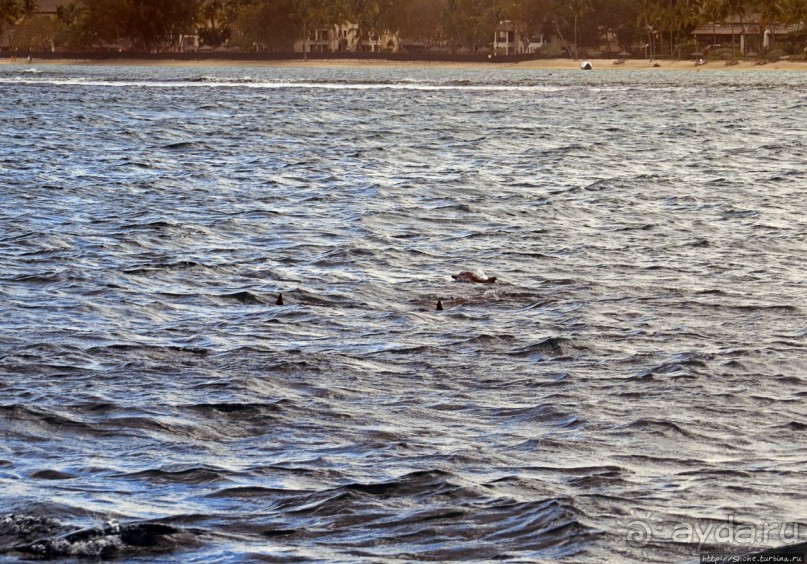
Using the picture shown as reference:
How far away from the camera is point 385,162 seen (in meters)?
44.7

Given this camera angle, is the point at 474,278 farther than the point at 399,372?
Yes

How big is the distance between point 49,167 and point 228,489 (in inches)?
1265

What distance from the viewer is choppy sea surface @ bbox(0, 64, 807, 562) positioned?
30.8ft

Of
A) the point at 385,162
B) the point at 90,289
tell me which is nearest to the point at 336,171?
the point at 385,162

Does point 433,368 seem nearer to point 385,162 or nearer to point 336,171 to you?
point 336,171

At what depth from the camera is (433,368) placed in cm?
1405

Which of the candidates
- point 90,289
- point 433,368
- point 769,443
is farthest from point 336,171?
point 769,443

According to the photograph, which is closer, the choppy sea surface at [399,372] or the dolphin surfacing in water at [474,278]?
the choppy sea surface at [399,372]

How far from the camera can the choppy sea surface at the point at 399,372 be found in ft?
30.8

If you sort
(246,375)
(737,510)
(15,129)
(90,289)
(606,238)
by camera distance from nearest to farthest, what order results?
(737,510) → (246,375) → (90,289) → (606,238) → (15,129)

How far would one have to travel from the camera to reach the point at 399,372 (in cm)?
1386

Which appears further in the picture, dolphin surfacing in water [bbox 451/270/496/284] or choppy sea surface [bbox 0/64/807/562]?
dolphin surfacing in water [bbox 451/270/496/284]

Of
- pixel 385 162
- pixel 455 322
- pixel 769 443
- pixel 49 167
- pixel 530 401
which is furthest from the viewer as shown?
pixel 385 162

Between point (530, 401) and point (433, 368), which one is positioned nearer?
point (530, 401)
